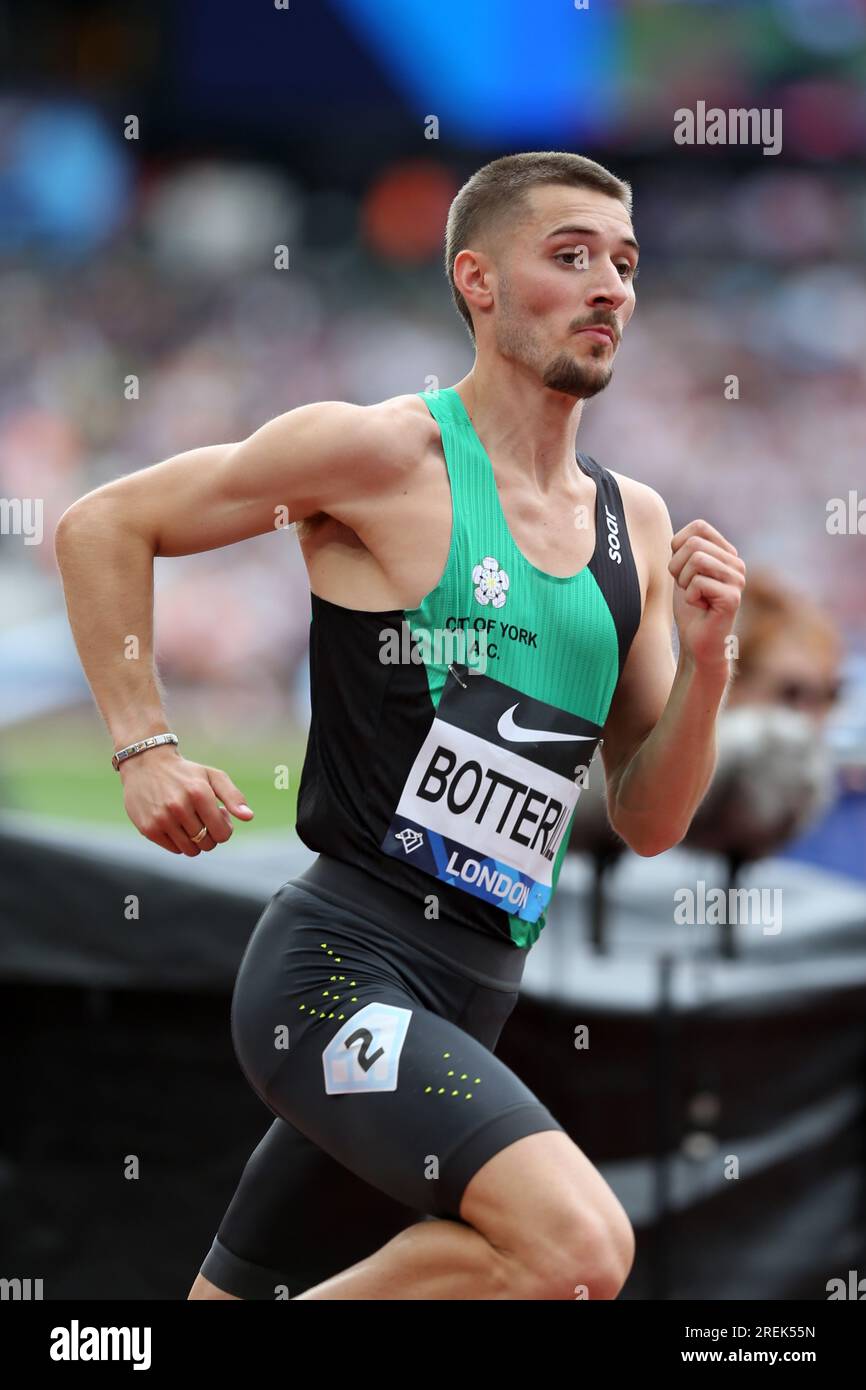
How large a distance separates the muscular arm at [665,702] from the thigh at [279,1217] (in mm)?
912

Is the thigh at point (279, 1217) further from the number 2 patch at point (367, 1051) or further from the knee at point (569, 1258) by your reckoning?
the knee at point (569, 1258)

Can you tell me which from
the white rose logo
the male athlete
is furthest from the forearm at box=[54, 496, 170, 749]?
the white rose logo

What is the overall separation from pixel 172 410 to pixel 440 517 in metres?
7.43

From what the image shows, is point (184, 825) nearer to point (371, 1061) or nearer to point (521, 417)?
point (371, 1061)

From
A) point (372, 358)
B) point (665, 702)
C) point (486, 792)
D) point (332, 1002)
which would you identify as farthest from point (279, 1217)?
point (372, 358)

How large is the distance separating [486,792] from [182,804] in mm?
571

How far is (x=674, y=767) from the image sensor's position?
3.24 m

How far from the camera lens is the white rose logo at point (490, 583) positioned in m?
3.15

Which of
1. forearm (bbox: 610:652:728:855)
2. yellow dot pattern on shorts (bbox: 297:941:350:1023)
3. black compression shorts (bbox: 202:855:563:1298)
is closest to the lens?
black compression shorts (bbox: 202:855:563:1298)

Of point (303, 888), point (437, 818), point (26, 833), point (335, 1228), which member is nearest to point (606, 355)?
point (437, 818)

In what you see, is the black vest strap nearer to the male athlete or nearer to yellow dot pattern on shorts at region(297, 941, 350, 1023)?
the male athlete

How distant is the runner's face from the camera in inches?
127

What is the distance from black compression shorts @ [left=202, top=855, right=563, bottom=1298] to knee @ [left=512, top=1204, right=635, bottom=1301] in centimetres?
15

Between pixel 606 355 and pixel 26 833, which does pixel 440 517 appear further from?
pixel 26 833
